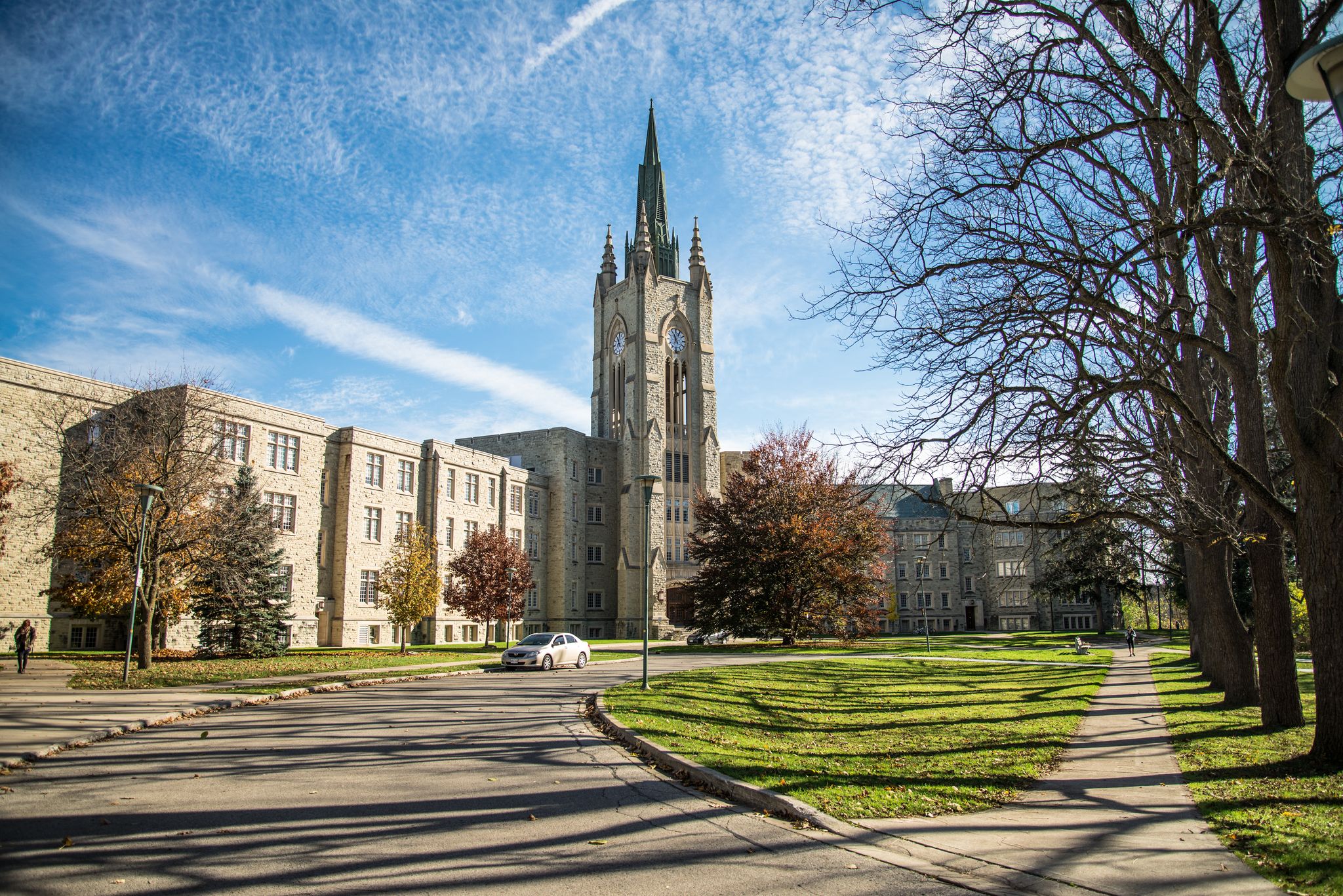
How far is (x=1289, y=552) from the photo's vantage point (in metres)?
32.4

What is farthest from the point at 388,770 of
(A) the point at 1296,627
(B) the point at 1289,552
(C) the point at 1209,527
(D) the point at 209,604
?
(A) the point at 1296,627

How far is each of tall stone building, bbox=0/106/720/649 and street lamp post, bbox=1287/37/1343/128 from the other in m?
29.0

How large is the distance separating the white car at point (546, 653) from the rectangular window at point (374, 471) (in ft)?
59.9

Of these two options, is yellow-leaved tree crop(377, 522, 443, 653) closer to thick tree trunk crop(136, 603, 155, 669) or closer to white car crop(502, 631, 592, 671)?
white car crop(502, 631, 592, 671)

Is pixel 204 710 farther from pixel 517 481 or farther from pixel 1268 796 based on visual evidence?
pixel 517 481

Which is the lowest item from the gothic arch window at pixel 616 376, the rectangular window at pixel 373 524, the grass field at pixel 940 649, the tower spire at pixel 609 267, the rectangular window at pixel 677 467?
the grass field at pixel 940 649

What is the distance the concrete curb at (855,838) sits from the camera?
213 inches

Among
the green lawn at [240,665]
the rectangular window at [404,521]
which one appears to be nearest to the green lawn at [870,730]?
the green lawn at [240,665]

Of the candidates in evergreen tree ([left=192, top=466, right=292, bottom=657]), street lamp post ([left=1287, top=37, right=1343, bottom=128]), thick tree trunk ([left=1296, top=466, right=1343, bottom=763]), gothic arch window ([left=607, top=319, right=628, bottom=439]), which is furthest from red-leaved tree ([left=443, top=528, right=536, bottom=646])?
street lamp post ([left=1287, top=37, right=1343, bottom=128])

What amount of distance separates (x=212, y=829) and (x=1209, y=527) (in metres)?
14.1

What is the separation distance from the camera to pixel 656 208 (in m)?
72.8

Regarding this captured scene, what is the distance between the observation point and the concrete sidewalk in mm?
5547

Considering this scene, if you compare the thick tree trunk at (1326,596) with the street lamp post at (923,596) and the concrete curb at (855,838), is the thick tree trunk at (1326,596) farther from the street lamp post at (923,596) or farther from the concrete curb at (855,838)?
the concrete curb at (855,838)

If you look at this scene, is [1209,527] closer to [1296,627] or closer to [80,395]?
[1296,627]
